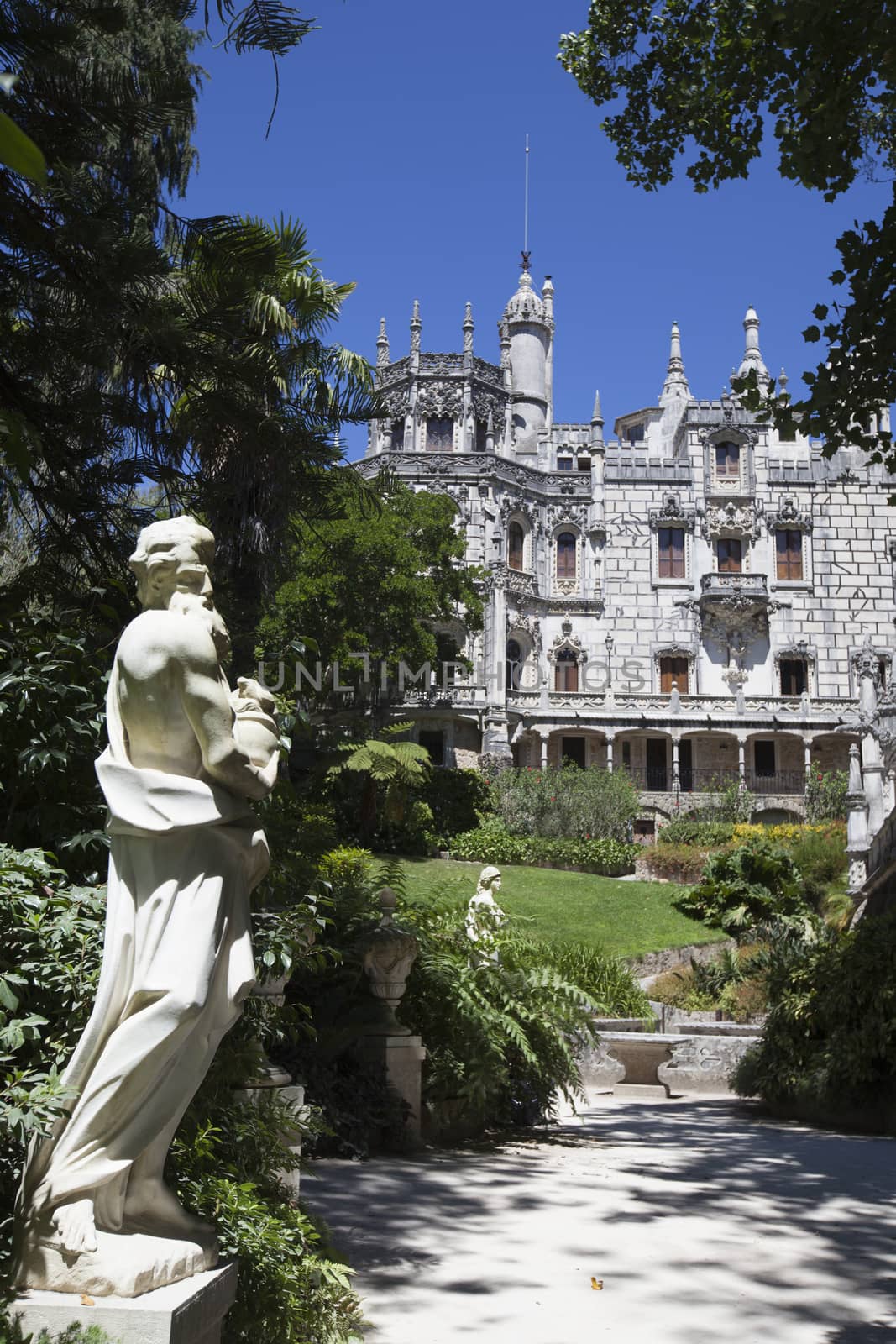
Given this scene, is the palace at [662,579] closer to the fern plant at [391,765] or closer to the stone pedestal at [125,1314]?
the fern plant at [391,765]

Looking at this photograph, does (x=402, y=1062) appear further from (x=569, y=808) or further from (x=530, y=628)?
(x=530, y=628)

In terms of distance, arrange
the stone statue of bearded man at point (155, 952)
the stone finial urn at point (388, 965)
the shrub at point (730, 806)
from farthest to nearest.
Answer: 1. the shrub at point (730, 806)
2. the stone finial urn at point (388, 965)
3. the stone statue of bearded man at point (155, 952)

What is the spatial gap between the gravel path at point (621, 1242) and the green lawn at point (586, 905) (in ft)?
42.6

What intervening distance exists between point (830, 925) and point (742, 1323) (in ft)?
61.4

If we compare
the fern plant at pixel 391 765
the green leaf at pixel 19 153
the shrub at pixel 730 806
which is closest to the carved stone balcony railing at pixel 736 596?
the shrub at pixel 730 806

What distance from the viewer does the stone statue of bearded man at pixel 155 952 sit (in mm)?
2912

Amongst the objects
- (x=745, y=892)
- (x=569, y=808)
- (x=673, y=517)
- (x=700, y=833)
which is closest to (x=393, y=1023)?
(x=745, y=892)

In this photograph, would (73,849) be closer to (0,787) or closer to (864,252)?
(0,787)

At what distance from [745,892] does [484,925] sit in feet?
55.3

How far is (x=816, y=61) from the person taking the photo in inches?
307

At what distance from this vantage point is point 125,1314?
2.77 m

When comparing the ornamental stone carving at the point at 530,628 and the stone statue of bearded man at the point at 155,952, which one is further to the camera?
the ornamental stone carving at the point at 530,628

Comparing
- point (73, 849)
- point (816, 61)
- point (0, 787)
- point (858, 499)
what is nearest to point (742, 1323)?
point (73, 849)

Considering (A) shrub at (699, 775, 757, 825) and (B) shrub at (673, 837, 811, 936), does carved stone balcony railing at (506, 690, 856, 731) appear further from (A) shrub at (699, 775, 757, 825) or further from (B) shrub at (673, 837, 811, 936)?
(B) shrub at (673, 837, 811, 936)
